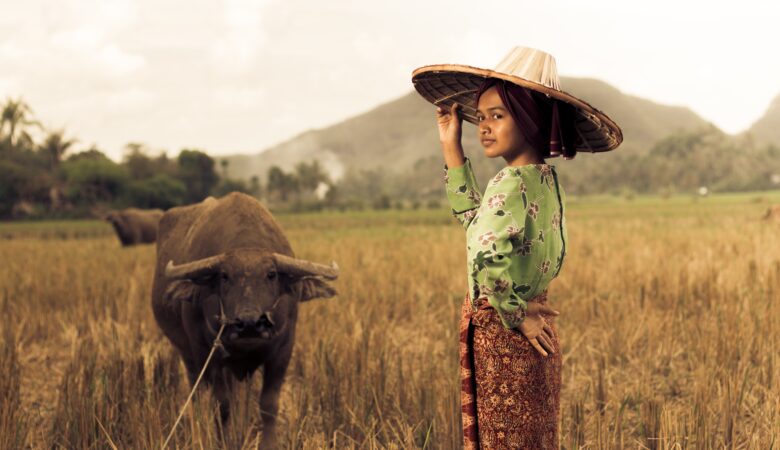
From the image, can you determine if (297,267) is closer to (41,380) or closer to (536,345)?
(536,345)

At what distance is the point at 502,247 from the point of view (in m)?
1.47

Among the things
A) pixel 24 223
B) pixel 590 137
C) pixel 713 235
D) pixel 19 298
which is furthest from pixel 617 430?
pixel 24 223

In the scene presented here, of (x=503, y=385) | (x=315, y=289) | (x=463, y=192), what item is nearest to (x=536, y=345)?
(x=503, y=385)

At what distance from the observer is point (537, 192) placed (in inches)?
62.2

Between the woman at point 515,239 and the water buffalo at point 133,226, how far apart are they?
14.2m

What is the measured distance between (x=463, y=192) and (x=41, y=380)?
3555mm

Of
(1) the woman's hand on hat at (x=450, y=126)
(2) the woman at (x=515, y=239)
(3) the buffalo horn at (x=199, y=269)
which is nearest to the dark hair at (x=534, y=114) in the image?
(2) the woman at (x=515, y=239)

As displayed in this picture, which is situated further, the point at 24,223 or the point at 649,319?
the point at 24,223

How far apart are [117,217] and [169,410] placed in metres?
13.5

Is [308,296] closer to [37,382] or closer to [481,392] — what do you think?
[481,392]

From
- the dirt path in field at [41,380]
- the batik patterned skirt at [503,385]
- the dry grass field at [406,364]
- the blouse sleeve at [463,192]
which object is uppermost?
the blouse sleeve at [463,192]

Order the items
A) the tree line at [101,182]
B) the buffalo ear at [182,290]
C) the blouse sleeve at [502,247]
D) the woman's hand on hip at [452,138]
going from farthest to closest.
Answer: the tree line at [101,182] < the buffalo ear at [182,290] < the woman's hand on hip at [452,138] < the blouse sleeve at [502,247]

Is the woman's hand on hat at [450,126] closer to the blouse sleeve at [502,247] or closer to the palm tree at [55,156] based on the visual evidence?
the blouse sleeve at [502,247]

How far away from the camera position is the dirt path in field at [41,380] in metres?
3.11
